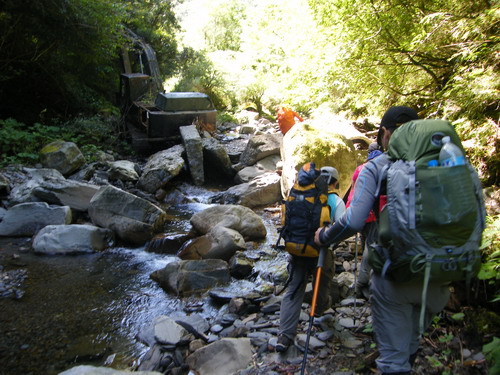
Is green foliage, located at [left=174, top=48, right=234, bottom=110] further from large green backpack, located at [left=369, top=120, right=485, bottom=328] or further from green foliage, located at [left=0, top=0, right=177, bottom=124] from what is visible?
large green backpack, located at [left=369, top=120, right=485, bottom=328]

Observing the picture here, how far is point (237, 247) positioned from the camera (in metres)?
6.22

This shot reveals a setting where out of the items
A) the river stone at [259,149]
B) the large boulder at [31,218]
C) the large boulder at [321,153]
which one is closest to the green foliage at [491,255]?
the large boulder at [321,153]

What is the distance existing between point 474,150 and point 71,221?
7.10 meters

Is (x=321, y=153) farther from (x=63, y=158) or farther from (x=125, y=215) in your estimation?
(x=63, y=158)

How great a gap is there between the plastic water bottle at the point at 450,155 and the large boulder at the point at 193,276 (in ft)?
13.3

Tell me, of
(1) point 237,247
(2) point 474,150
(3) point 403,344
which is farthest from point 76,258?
(2) point 474,150

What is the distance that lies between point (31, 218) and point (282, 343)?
6137mm

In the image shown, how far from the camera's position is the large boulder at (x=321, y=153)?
7516 millimetres

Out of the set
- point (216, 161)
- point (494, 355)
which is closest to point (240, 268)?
point (494, 355)

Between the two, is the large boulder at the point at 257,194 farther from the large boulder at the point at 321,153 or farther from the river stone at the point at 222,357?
the river stone at the point at 222,357

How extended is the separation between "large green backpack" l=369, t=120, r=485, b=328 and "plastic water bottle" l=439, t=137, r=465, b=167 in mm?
27

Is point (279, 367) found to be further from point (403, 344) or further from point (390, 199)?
point (390, 199)

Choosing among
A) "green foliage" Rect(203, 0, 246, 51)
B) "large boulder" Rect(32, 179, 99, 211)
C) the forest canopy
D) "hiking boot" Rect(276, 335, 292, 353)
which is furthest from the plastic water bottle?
"green foliage" Rect(203, 0, 246, 51)

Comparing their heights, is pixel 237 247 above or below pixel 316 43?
below
